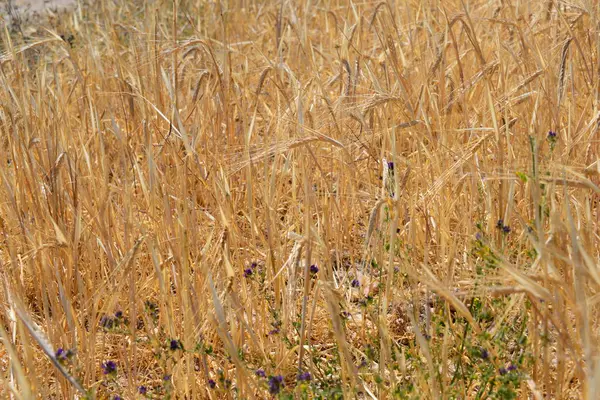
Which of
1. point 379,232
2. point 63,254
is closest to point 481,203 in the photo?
point 379,232

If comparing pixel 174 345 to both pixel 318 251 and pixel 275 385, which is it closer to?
pixel 275 385

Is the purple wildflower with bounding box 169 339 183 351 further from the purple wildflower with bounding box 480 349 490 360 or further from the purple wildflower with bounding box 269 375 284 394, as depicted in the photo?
the purple wildflower with bounding box 480 349 490 360

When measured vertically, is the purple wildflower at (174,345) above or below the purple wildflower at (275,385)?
above

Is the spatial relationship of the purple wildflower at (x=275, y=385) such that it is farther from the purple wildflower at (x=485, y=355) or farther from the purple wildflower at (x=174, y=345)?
the purple wildflower at (x=485, y=355)

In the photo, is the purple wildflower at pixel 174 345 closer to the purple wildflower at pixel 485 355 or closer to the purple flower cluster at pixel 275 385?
the purple flower cluster at pixel 275 385

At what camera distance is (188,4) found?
548cm

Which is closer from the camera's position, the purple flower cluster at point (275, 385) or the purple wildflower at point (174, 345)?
the purple flower cluster at point (275, 385)

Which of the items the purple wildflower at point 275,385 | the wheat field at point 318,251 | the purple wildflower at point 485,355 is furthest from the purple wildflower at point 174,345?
the purple wildflower at point 485,355

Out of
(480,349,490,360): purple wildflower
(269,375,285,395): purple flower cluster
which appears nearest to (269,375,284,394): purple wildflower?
(269,375,285,395): purple flower cluster

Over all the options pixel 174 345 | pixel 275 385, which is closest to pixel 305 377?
pixel 275 385

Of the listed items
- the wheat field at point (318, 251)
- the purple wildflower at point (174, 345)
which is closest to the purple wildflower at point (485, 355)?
the wheat field at point (318, 251)

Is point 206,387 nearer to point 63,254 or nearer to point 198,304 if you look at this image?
point 198,304

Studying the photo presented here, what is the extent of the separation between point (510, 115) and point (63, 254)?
140 centimetres

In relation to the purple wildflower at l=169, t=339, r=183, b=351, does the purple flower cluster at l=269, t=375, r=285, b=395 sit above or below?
below
